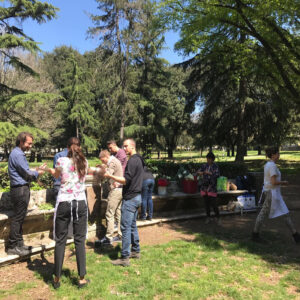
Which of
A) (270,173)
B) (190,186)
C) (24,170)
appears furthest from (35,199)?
(270,173)

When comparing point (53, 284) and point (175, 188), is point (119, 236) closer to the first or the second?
point (53, 284)

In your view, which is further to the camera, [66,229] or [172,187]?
[172,187]

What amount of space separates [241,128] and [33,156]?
2168 centimetres

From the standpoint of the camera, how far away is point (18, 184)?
Answer: 387 cm

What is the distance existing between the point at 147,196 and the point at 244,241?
7.03 ft

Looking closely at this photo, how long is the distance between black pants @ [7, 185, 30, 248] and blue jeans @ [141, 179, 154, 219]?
100 inches

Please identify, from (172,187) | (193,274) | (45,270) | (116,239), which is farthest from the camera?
(172,187)

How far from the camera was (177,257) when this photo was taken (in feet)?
13.9

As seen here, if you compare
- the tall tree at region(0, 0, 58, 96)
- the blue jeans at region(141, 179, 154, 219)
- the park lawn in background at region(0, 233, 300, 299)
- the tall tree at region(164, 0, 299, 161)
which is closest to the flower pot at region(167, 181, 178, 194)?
the blue jeans at region(141, 179, 154, 219)

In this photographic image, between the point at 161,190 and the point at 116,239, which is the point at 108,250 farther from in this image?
the point at 161,190

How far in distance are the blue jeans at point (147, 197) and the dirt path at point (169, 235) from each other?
1.14 feet

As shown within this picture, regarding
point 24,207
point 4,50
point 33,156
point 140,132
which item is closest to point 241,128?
point 140,132

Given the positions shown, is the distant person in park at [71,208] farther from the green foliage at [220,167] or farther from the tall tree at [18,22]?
the tall tree at [18,22]

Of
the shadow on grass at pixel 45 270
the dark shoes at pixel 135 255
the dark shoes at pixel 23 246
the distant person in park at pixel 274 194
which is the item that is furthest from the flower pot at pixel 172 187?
the dark shoes at pixel 23 246
